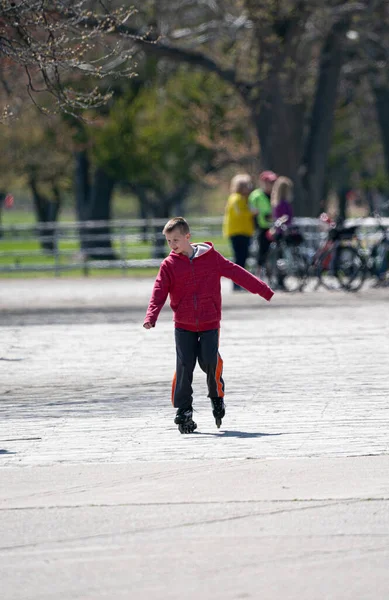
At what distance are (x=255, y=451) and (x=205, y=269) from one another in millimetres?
1474

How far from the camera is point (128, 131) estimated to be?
4803 cm

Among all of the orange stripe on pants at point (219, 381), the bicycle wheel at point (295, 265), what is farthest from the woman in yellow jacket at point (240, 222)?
the orange stripe on pants at point (219, 381)

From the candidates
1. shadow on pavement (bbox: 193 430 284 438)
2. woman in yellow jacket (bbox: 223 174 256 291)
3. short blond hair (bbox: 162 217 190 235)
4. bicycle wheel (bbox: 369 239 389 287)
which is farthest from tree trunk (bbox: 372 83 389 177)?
shadow on pavement (bbox: 193 430 284 438)

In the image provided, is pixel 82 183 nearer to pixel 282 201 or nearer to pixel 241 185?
pixel 241 185

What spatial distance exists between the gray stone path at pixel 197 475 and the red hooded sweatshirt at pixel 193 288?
0.70 metres

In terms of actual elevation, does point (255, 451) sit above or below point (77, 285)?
above

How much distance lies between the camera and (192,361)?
934 centimetres

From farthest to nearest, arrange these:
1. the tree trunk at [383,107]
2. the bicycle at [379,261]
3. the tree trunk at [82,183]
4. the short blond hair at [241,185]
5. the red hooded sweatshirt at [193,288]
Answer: the tree trunk at [82,183] → the tree trunk at [383,107] → the bicycle at [379,261] → the short blond hair at [241,185] → the red hooded sweatshirt at [193,288]

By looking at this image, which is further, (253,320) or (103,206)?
(103,206)

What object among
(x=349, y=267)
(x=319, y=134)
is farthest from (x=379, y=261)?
(x=319, y=134)

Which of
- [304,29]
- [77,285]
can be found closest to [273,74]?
[304,29]

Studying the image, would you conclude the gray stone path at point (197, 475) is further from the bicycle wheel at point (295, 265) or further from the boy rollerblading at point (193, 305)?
the bicycle wheel at point (295, 265)

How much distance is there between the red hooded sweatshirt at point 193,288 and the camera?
9.22m

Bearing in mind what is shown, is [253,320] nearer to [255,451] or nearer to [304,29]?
[255,451]
